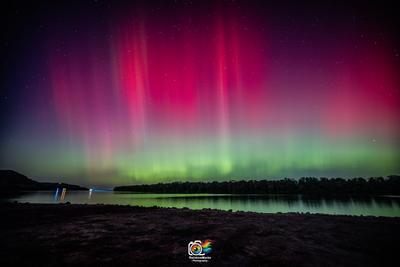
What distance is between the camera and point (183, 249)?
9883 millimetres

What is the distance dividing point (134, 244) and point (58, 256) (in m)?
3.23

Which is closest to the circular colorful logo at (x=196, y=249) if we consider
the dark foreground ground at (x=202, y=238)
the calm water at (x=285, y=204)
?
the dark foreground ground at (x=202, y=238)

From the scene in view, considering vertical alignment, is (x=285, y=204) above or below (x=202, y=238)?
above

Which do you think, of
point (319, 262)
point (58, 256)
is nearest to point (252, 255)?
point (319, 262)

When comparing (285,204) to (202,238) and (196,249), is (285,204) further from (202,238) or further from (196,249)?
(196,249)

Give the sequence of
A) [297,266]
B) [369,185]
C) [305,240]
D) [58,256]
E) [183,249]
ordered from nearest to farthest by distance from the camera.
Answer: [297,266] < [58,256] < [183,249] < [305,240] < [369,185]

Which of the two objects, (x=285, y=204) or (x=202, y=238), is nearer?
(x=202, y=238)

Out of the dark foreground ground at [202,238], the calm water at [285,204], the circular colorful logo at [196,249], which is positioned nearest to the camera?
the dark foreground ground at [202,238]

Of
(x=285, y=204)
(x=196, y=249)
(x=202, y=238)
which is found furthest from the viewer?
(x=285, y=204)

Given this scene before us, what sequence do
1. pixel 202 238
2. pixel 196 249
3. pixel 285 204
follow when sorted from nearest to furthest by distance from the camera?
pixel 196 249 → pixel 202 238 → pixel 285 204

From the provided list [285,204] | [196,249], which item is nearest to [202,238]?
[196,249]

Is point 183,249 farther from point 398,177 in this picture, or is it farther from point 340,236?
point 398,177

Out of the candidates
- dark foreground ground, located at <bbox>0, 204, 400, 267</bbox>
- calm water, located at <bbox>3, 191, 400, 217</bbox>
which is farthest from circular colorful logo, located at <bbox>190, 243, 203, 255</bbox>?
calm water, located at <bbox>3, 191, 400, 217</bbox>

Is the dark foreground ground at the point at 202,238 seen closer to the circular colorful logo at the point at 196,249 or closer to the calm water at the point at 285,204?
the circular colorful logo at the point at 196,249
